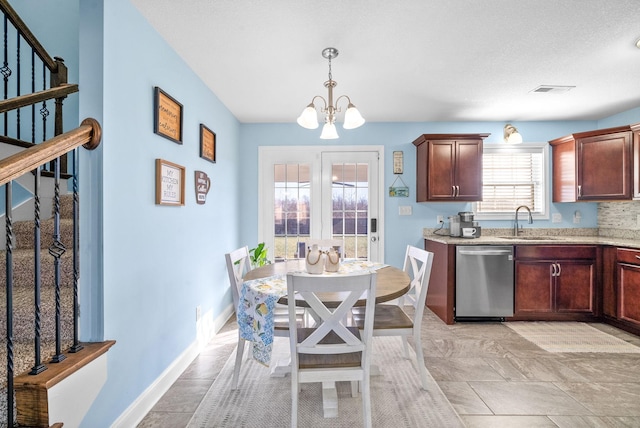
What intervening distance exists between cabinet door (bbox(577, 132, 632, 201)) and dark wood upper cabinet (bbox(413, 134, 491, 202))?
43.3 inches

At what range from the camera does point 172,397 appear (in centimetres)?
203

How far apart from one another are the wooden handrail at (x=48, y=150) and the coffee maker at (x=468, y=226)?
3523mm

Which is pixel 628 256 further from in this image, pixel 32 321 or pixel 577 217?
pixel 32 321

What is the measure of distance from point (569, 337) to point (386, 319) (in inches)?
85.5

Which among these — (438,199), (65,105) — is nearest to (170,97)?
(65,105)

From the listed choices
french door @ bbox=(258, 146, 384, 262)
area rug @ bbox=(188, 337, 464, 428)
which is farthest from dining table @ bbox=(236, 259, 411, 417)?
french door @ bbox=(258, 146, 384, 262)

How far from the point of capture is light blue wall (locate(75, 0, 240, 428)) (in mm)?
1538

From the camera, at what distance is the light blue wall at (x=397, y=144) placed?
13.2 ft

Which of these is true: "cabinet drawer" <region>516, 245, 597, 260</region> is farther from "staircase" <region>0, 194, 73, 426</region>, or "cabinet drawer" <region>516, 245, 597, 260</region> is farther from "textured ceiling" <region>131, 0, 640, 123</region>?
"staircase" <region>0, 194, 73, 426</region>

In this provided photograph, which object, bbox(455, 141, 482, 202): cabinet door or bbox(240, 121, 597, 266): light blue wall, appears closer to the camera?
bbox(455, 141, 482, 202): cabinet door

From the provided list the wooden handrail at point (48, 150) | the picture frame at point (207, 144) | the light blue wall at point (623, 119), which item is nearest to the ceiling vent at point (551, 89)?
the light blue wall at point (623, 119)

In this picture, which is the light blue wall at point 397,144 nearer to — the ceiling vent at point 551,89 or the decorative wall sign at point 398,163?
the decorative wall sign at point 398,163

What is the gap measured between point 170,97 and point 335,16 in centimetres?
124

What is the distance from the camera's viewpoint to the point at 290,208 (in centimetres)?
409
